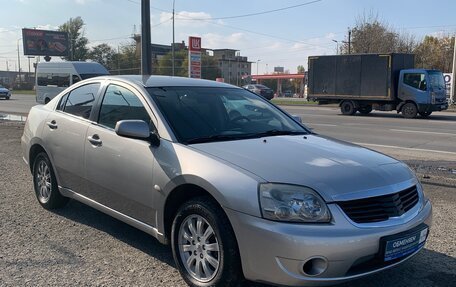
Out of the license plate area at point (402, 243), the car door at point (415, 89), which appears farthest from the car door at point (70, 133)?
the car door at point (415, 89)

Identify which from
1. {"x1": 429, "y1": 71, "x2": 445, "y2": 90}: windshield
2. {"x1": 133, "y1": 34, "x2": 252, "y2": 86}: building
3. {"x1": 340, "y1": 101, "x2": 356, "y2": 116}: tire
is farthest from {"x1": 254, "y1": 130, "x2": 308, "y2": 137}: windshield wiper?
{"x1": 133, "y1": 34, "x2": 252, "y2": 86}: building

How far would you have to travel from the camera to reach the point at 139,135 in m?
3.79

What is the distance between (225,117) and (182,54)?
112253 mm

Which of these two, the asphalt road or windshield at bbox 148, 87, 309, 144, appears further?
windshield at bbox 148, 87, 309, 144

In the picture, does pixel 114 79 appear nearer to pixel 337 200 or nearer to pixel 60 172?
pixel 60 172

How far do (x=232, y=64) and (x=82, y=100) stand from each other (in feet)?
465

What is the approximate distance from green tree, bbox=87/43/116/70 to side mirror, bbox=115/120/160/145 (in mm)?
114909

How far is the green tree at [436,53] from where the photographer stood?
55.0m

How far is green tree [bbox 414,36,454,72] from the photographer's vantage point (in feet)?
180

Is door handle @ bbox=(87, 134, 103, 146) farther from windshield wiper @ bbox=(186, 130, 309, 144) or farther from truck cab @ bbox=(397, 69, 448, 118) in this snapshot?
truck cab @ bbox=(397, 69, 448, 118)

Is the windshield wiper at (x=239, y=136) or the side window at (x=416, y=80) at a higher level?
the side window at (x=416, y=80)

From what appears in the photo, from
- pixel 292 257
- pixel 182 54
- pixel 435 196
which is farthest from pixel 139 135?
pixel 182 54

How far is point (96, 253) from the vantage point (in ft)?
14.0

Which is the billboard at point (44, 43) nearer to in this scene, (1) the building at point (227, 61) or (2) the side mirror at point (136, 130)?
(1) the building at point (227, 61)
